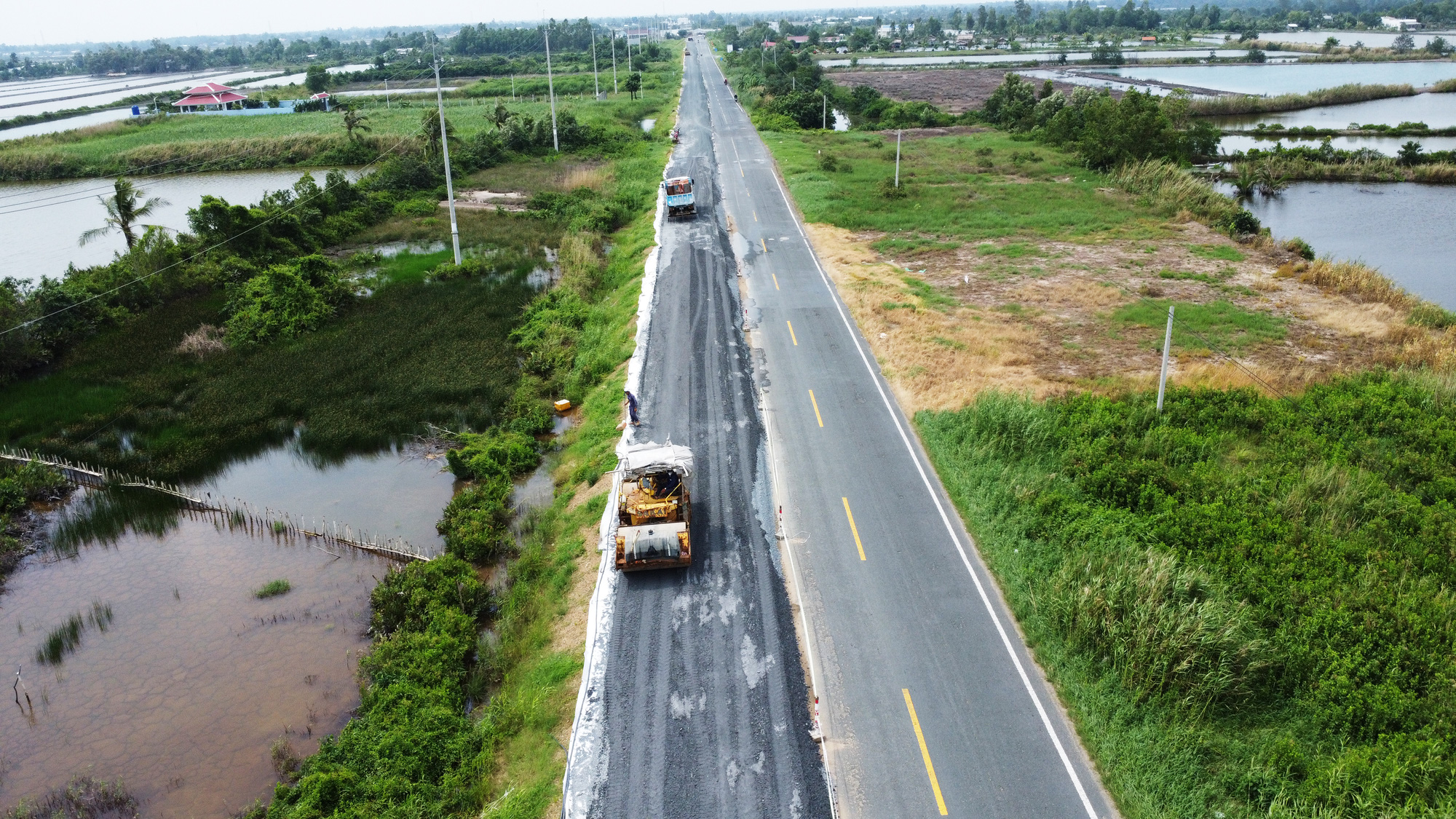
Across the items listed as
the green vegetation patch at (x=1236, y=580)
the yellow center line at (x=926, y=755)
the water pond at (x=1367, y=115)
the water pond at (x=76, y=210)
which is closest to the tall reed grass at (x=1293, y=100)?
the water pond at (x=1367, y=115)

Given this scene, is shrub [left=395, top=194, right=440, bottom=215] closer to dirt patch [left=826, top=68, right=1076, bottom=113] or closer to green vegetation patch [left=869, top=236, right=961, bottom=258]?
green vegetation patch [left=869, top=236, right=961, bottom=258]

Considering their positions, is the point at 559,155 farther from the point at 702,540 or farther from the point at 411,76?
the point at 411,76

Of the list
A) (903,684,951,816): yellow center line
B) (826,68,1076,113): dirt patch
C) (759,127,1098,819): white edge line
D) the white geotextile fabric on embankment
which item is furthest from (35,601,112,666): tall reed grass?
(826,68,1076,113): dirt patch

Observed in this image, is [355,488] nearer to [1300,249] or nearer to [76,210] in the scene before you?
[1300,249]

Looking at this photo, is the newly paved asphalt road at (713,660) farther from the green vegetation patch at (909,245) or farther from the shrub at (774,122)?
the shrub at (774,122)

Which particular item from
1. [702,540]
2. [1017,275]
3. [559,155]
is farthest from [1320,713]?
[559,155]
